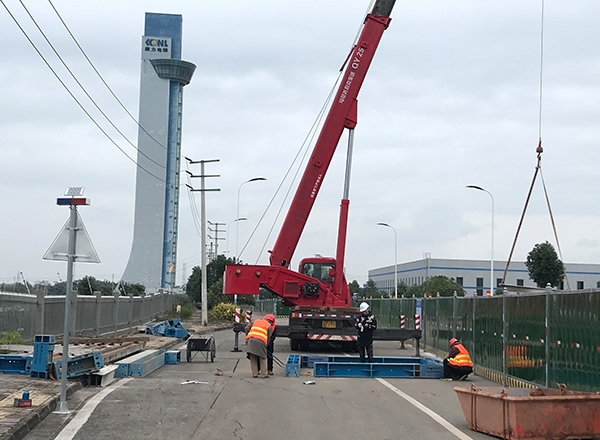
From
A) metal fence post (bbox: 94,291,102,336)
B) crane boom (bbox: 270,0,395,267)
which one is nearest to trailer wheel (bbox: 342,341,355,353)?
crane boom (bbox: 270,0,395,267)

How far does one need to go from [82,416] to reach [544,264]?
62603 mm

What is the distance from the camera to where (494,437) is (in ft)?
31.0

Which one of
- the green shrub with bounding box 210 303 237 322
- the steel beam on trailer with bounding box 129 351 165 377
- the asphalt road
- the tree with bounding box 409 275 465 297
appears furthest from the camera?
the tree with bounding box 409 275 465 297

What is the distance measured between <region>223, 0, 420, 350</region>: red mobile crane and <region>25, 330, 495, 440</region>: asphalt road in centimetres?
568

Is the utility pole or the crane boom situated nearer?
the crane boom

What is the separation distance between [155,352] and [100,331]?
9235 mm

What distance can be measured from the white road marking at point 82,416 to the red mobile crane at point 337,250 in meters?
9.02

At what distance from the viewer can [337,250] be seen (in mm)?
23422

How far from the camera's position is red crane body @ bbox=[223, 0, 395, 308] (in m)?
22.7

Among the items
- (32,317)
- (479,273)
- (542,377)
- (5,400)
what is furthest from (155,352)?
(479,273)

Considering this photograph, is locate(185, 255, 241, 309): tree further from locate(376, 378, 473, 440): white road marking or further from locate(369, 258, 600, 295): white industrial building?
locate(376, 378, 473, 440): white road marking

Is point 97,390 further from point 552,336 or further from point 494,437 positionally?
point 552,336

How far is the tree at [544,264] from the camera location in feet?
Result: 221

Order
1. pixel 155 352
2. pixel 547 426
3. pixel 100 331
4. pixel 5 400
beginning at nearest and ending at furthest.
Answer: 1. pixel 547 426
2. pixel 5 400
3. pixel 155 352
4. pixel 100 331
